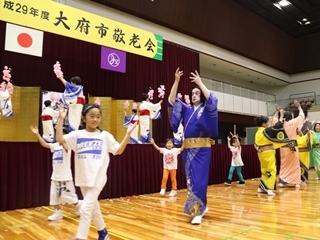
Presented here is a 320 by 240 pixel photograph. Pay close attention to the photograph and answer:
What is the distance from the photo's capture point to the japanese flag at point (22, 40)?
556cm

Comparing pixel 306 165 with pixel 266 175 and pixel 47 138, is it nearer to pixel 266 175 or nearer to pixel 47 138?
pixel 266 175

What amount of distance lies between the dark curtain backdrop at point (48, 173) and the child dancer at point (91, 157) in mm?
2275

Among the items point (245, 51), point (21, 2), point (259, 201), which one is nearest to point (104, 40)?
point (21, 2)

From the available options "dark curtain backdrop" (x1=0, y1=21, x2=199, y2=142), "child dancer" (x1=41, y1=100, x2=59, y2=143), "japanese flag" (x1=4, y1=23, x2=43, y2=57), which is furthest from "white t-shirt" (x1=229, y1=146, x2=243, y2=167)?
"japanese flag" (x1=4, y1=23, x2=43, y2=57)

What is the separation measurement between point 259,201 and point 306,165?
3.00 m

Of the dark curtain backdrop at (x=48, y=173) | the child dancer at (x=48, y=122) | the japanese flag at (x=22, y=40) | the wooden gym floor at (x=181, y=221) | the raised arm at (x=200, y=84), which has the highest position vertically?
the japanese flag at (x=22, y=40)

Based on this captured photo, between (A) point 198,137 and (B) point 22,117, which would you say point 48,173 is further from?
(B) point 22,117

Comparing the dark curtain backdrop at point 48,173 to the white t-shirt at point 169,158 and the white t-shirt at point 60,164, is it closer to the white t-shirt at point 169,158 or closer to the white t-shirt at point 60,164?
the white t-shirt at point 169,158

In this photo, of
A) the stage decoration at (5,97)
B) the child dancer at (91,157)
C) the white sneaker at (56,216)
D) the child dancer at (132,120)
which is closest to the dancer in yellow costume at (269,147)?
the child dancer at (132,120)

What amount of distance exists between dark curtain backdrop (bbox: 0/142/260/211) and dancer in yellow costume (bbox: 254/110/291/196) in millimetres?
1669

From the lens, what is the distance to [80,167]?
2.31 m

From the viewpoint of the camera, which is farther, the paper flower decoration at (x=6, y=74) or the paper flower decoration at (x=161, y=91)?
the paper flower decoration at (x=161, y=91)

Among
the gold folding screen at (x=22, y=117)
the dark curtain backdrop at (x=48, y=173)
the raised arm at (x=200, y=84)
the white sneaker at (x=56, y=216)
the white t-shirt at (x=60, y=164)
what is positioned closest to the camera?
the raised arm at (x=200, y=84)

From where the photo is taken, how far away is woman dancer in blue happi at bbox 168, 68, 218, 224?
3293 millimetres
